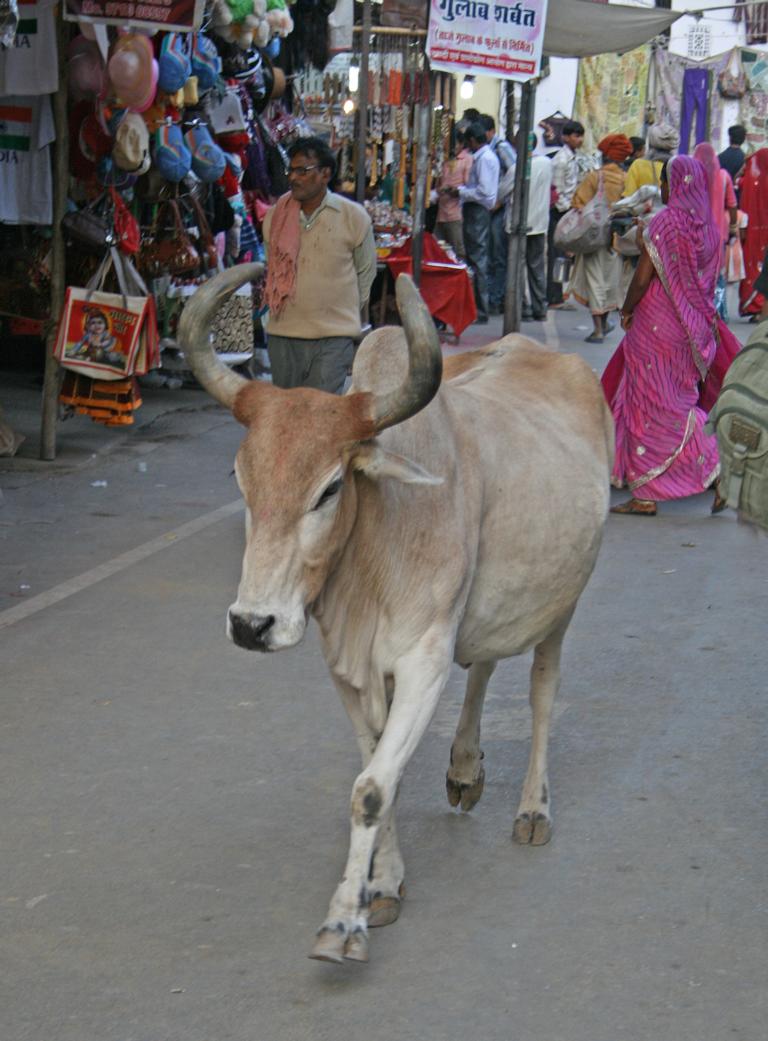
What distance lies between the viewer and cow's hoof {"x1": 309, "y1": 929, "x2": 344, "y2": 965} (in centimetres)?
323

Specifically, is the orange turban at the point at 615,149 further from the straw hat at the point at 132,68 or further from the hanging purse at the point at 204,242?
the straw hat at the point at 132,68

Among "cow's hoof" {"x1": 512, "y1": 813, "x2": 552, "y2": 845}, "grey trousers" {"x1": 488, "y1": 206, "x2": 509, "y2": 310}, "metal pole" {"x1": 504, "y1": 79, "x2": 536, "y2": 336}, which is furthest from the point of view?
"grey trousers" {"x1": 488, "y1": 206, "x2": 509, "y2": 310}

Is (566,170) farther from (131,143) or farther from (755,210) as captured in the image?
(131,143)

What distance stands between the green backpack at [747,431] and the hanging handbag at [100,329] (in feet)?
17.9

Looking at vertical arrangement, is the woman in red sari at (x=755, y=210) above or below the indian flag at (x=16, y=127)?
below

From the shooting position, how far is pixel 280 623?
3188 mm

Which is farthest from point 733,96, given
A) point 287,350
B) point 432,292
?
point 287,350

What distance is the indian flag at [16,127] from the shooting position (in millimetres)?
8672

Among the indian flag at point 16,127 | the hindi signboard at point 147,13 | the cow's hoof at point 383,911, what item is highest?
the hindi signboard at point 147,13

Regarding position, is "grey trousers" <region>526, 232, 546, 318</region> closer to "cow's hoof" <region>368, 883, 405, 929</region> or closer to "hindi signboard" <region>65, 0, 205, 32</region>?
"hindi signboard" <region>65, 0, 205, 32</region>

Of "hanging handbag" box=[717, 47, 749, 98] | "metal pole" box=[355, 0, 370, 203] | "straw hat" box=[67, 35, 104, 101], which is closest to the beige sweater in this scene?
"straw hat" box=[67, 35, 104, 101]

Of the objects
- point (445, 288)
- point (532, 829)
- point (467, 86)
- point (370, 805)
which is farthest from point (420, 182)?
point (467, 86)

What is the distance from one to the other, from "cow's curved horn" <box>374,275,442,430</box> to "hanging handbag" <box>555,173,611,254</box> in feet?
37.9

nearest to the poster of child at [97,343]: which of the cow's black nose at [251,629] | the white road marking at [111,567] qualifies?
the white road marking at [111,567]
